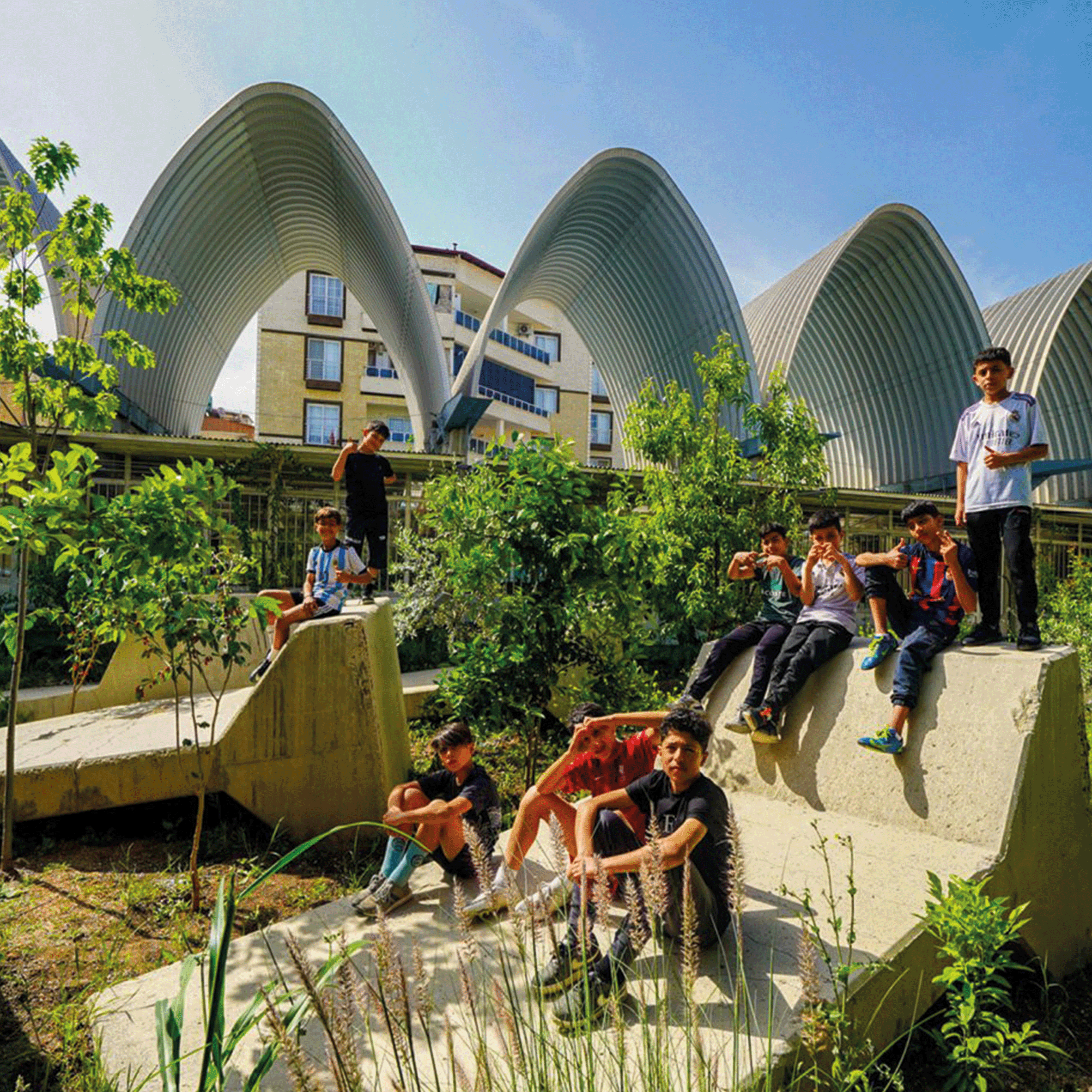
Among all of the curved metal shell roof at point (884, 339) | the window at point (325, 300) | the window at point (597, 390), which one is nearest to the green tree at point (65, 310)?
the curved metal shell roof at point (884, 339)

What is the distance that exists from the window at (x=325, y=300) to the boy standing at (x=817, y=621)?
36.3 m

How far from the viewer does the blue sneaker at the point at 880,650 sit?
4.27 m

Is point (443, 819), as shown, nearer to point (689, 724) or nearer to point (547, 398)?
point (689, 724)

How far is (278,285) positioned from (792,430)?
87.8 feet

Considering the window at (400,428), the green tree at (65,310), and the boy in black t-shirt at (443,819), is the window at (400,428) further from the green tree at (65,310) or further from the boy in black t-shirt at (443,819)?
the boy in black t-shirt at (443,819)

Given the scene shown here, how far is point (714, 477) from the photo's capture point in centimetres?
779

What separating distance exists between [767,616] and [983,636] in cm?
134

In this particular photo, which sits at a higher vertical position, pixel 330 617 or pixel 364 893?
pixel 330 617

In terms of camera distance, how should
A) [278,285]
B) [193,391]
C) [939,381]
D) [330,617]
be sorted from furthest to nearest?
[278,285], [193,391], [939,381], [330,617]

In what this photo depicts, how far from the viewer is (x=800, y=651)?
445 centimetres

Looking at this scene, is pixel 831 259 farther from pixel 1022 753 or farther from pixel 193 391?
pixel 1022 753

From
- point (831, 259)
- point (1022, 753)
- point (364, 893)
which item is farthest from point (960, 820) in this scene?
point (831, 259)

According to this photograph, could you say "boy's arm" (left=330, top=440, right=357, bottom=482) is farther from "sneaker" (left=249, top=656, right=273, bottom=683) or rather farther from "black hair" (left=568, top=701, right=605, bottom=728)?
"black hair" (left=568, top=701, right=605, bottom=728)

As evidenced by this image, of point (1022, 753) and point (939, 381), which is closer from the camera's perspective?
point (1022, 753)
